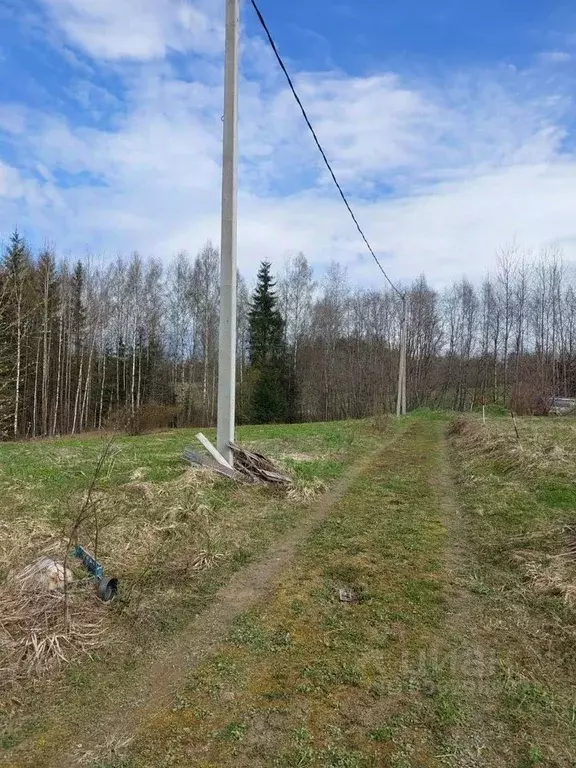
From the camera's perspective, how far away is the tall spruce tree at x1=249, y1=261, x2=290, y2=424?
3588 centimetres

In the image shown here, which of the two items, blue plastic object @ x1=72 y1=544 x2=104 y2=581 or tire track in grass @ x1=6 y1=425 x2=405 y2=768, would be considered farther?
blue plastic object @ x1=72 y1=544 x2=104 y2=581

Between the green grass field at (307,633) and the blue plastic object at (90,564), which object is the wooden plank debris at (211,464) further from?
the blue plastic object at (90,564)

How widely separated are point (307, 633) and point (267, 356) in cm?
3447

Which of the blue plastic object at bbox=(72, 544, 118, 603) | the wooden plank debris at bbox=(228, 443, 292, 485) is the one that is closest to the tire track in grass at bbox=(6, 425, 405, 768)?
the blue plastic object at bbox=(72, 544, 118, 603)

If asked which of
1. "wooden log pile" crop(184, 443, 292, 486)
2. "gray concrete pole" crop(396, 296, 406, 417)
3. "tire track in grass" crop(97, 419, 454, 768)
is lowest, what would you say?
"tire track in grass" crop(97, 419, 454, 768)

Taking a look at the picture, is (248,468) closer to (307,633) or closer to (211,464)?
(211,464)

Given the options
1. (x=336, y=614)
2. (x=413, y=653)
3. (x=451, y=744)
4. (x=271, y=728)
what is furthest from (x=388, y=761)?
(x=336, y=614)

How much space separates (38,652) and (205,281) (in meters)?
37.2

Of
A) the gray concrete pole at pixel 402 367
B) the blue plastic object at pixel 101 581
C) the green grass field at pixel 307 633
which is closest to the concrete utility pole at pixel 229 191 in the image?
the green grass field at pixel 307 633

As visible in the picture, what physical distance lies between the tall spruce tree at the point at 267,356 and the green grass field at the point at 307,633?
28.8 metres

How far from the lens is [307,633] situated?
10.6 ft

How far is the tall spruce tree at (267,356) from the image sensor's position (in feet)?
118

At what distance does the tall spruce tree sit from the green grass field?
94.4 ft

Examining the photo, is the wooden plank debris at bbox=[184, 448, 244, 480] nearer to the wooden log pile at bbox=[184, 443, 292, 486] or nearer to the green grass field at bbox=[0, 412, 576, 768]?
the wooden log pile at bbox=[184, 443, 292, 486]
